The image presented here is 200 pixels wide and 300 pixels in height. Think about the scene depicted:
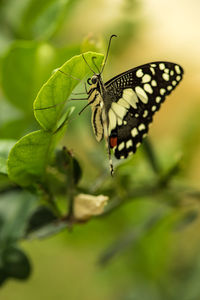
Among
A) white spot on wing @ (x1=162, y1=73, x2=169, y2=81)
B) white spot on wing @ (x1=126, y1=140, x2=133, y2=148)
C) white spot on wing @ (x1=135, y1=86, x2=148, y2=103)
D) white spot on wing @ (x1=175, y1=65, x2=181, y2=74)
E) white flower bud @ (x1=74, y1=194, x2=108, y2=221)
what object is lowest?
white flower bud @ (x1=74, y1=194, x2=108, y2=221)

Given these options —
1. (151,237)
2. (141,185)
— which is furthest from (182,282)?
(141,185)

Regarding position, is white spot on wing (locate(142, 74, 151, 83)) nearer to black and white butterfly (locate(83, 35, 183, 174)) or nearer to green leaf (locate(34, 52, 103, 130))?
black and white butterfly (locate(83, 35, 183, 174))

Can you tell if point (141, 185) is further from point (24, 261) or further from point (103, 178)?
point (24, 261)

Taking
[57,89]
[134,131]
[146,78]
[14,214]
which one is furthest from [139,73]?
[14,214]

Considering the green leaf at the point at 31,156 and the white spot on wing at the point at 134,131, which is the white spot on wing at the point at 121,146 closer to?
the white spot on wing at the point at 134,131

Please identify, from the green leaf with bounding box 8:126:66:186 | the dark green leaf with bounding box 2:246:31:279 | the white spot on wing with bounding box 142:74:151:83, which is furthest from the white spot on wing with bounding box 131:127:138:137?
the dark green leaf with bounding box 2:246:31:279

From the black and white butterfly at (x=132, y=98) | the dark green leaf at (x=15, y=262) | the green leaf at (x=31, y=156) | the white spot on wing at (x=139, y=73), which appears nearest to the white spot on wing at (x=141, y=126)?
the black and white butterfly at (x=132, y=98)
